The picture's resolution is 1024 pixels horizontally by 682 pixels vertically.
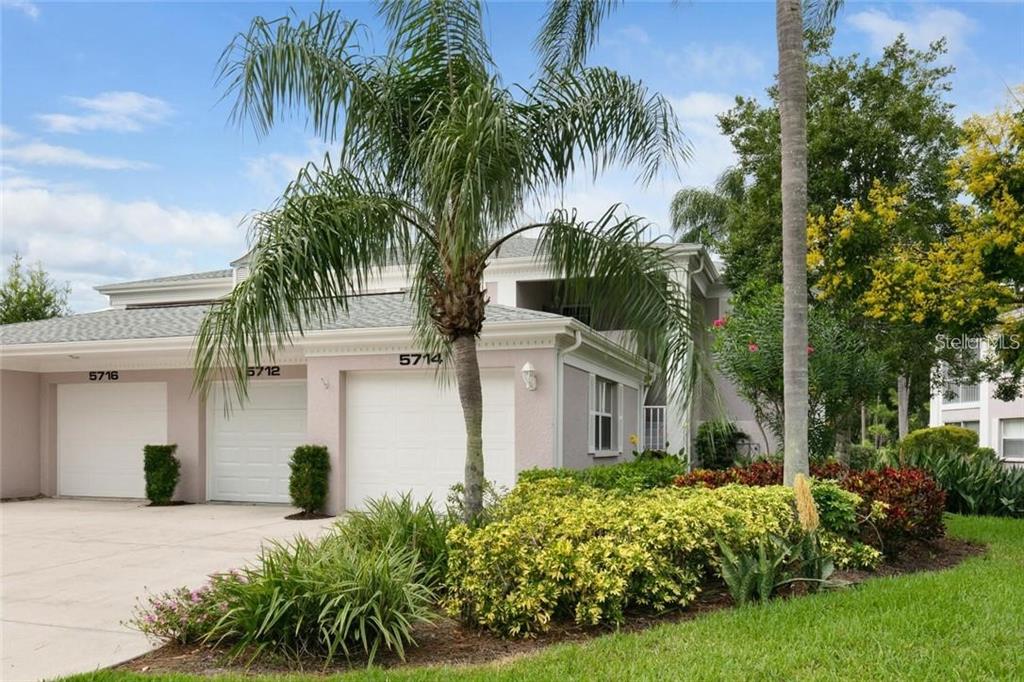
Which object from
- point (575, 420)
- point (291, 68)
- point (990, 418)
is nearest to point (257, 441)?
point (575, 420)

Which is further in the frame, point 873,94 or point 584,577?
point 873,94

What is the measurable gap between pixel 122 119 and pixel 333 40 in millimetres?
7032

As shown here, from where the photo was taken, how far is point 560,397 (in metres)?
12.3

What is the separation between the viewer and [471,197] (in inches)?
256

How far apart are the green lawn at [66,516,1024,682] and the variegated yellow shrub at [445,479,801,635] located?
0.37 meters

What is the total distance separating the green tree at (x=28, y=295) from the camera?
29719 millimetres

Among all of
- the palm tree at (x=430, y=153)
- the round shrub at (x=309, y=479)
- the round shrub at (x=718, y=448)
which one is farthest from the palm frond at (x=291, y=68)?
the round shrub at (x=718, y=448)

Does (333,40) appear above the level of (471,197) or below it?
above

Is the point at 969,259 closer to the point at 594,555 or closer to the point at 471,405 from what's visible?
the point at 471,405

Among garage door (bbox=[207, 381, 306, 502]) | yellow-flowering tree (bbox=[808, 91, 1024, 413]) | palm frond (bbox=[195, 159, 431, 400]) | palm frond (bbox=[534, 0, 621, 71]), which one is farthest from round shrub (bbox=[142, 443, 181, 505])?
yellow-flowering tree (bbox=[808, 91, 1024, 413])

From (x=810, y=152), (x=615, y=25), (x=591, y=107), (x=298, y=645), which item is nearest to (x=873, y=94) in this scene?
(x=810, y=152)

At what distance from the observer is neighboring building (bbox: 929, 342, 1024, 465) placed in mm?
28266

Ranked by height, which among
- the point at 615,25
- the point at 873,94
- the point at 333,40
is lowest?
the point at 333,40

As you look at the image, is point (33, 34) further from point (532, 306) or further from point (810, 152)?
point (810, 152)
